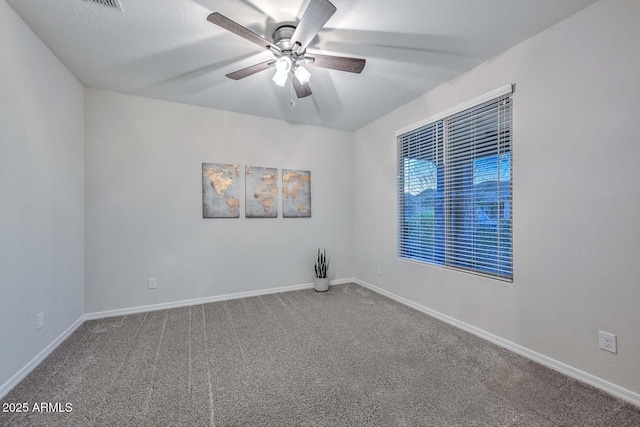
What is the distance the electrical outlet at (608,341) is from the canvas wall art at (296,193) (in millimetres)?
3208

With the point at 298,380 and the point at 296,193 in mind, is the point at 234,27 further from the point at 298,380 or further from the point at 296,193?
the point at 296,193

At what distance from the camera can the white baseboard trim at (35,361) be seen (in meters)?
1.70

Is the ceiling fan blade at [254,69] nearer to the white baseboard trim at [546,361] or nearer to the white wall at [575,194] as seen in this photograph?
the white wall at [575,194]

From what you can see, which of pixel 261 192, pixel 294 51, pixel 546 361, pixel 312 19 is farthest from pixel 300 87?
pixel 546 361

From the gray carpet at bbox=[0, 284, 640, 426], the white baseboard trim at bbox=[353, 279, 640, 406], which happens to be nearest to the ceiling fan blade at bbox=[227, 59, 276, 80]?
the gray carpet at bbox=[0, 284, 640, 426]

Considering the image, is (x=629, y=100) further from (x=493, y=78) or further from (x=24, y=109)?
(x=24, y=109)

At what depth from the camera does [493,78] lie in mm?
2352

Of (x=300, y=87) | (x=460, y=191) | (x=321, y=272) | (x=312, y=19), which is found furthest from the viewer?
(x=321, y=272)

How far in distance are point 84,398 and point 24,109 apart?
2079 millimetres

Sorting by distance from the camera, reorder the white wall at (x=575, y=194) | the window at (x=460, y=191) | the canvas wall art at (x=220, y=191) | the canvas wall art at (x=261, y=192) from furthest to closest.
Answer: the canvas wall art at (x=261, y=192)
the canvas wall art at (x=220, y=191)
the window at (x=460, y=191)
the white wall at (x=575, y=194)

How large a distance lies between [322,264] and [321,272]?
127 mm

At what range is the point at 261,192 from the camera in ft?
12.3

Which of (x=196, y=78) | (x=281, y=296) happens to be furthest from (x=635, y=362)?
(x=196, y=78)

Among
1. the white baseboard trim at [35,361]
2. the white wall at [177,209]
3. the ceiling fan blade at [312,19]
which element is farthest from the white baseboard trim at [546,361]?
the white baseboard trim at [35,361]
